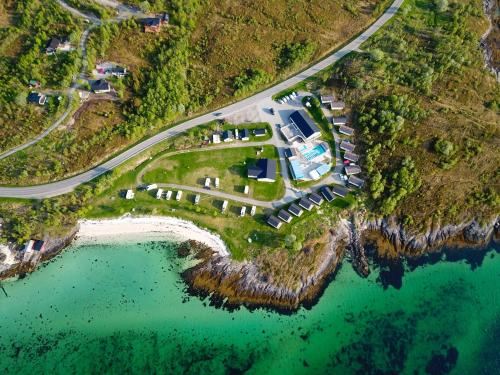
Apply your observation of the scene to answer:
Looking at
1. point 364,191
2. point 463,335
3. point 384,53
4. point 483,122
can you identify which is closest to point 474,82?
point 483,122

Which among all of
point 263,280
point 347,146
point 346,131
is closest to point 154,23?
point 346,131

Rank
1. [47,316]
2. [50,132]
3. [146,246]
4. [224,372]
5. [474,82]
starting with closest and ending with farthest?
1. [224,372]
2. [47,316]
3. [146,246]
4. [50,132]
5. [474,82]

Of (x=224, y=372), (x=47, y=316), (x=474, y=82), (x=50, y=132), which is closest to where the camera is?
(x=224, y=372)

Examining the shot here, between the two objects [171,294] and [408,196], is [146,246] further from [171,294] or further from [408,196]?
[408,196]

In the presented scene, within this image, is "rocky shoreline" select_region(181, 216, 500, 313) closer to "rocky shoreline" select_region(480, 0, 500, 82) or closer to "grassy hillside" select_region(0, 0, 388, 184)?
"grassy hillside" select_region(0, 0, 388, 184)

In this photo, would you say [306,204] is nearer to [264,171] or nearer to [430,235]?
[264,171]

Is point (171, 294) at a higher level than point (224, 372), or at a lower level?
higher
